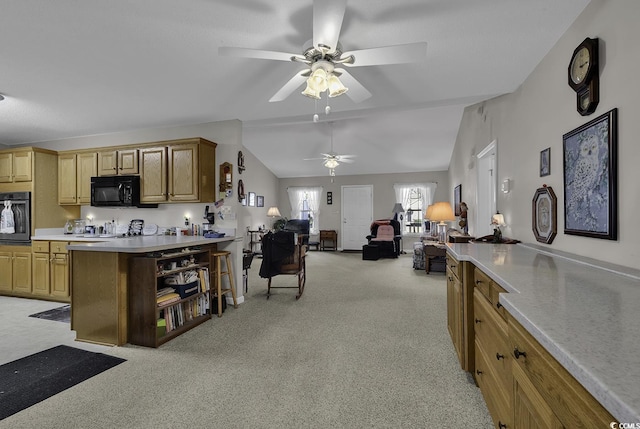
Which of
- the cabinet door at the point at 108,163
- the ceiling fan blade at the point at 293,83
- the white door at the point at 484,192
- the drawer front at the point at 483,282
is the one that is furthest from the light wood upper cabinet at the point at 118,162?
the white door at the point at 484,192

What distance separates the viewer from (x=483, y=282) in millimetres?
1659

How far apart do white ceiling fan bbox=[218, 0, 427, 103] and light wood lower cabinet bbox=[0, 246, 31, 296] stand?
14.4 ft

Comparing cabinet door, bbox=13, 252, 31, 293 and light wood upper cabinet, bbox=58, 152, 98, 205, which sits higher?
light wood upper cabinet, bbox=58, 152, 98, 205

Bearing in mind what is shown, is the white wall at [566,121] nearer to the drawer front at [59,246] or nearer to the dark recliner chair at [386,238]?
the dark recliner chair at [386,238]

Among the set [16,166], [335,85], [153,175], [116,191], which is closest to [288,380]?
[335,85]

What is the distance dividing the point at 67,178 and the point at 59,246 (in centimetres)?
108

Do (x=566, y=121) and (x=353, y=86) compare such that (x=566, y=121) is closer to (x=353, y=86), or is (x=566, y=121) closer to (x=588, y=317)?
(x=353, y=86)

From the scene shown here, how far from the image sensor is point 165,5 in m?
1.80

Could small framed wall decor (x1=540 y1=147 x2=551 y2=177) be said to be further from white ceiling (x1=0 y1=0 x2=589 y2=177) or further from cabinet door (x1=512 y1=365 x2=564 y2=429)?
cabinet door (x1=512 y1=365 x2=564 y2=429)

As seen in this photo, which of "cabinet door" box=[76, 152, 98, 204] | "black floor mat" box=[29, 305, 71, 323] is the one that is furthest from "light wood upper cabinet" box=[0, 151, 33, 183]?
"black floor mat" box=[29, 305, 71, 323]

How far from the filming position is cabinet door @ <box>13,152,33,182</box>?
4.04 meters

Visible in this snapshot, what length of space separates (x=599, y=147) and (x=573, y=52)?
714mm

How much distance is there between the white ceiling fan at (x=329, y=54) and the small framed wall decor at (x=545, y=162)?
128 cm

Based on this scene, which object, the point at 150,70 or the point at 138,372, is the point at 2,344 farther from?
the point at 150,70
